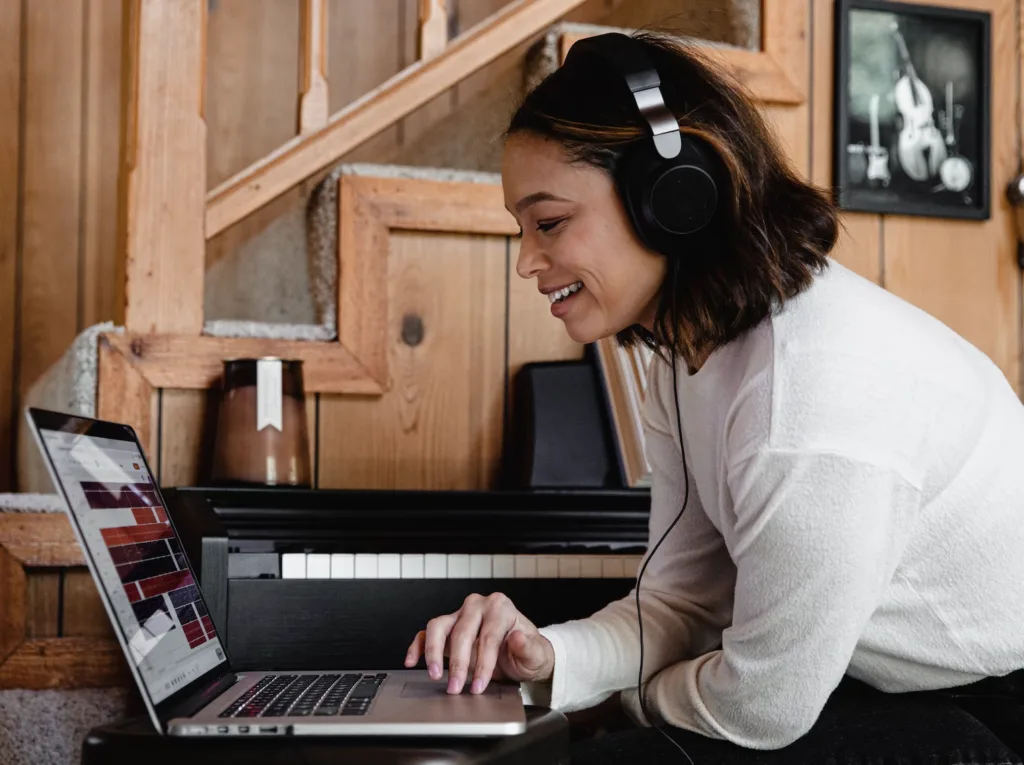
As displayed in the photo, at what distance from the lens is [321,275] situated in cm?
190

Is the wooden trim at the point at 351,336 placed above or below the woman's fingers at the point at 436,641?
above

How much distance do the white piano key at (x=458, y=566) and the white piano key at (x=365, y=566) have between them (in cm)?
10

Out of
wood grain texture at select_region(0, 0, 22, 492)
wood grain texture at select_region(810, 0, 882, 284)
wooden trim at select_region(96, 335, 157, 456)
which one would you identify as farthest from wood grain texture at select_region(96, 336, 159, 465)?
wood grain texture at select_region(810, 0, 882, 284)

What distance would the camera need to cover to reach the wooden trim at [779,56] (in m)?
2.06

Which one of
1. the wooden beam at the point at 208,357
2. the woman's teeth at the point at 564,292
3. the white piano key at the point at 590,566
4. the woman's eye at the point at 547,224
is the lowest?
the white piano key at the point at 590,566

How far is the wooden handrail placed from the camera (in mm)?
1837

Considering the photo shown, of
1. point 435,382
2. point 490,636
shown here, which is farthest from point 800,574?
point 435,382

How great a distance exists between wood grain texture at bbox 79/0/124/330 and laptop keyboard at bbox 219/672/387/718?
154 centimetres

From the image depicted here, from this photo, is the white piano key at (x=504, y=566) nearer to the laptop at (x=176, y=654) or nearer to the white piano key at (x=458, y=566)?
the white piano key at (x=458, y=566)

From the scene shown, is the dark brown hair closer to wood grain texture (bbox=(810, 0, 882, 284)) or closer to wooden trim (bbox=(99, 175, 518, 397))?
wooden trim (bbox=(99, 175, 518, 397))

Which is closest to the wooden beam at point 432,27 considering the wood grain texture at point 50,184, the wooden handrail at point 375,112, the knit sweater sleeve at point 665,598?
the wooden handrail at point 375,112

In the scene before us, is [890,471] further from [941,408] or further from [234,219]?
[234,219]

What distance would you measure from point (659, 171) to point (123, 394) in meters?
1.04

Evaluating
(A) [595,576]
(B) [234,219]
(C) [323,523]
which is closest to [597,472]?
(A) [595,576]
